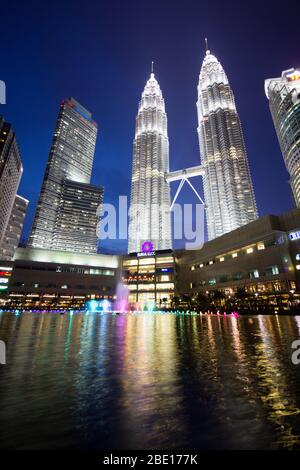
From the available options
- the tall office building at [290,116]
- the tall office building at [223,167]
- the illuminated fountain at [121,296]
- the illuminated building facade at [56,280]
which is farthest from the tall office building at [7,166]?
the tall office building at [290,116]

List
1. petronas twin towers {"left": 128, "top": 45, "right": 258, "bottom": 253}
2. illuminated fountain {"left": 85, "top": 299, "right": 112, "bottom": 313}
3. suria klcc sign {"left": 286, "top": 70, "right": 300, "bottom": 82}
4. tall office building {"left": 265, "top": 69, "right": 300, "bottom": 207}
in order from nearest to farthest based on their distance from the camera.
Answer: illuminated fountain {"left": 85, "top": 299, "right": 112, "bottom": 313}, tall office building {"left": 265, "top": 69, "right": 300, "bottom": 207}, suria klcc sign {"left": 286, "top": 70, "right": 300, "bottom": 82}, petronas twin towers {"left": 128, "top": 45, "right": 258, "bottom": 253}

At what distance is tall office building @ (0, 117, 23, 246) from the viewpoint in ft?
431

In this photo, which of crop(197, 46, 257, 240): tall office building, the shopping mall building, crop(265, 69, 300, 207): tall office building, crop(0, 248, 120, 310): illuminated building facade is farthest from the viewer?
crop(197, 46, 257, 240): tall office building

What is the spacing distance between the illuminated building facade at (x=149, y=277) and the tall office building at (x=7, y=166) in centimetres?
8545

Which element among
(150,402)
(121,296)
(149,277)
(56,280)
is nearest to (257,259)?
(149,277)

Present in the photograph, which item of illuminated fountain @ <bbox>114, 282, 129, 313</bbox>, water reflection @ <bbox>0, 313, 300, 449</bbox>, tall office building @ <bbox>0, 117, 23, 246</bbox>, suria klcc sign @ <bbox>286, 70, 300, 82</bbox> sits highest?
suria klcc sign @ <bbox>286, 70, 300, 82</bbox>

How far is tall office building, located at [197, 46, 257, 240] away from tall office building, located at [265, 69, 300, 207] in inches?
961

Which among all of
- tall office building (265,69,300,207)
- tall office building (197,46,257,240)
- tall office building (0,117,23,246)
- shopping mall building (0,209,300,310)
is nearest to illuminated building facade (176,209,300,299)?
shopping mall building (0,209,300,310)

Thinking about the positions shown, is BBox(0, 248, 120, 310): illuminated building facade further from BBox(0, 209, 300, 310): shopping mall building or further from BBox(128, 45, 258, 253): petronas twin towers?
BBox(128, 45, 258, 253): petronas twin towers

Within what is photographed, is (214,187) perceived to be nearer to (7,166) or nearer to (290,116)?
(290,116)

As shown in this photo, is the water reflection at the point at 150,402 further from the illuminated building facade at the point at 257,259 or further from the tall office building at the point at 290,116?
the tall office building at the point at 290,116

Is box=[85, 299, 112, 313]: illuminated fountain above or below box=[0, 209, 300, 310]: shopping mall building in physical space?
below

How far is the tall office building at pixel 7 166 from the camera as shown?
131 m
